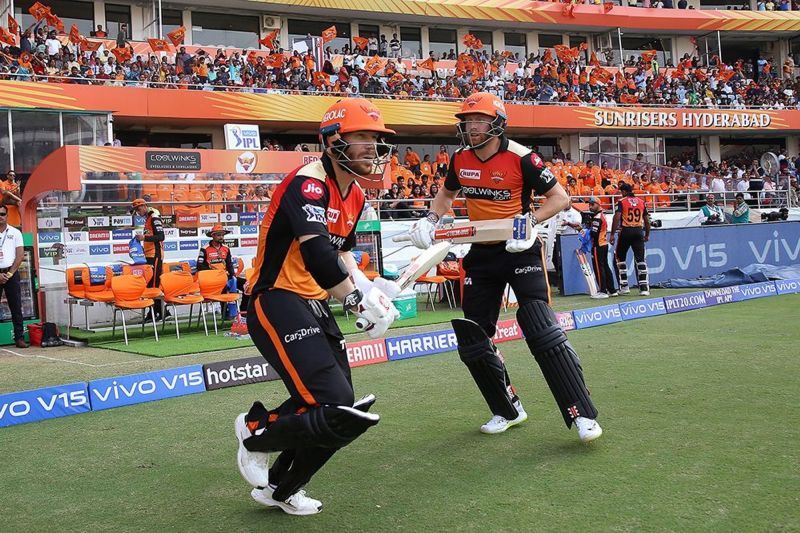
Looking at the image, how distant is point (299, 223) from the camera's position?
11.8ft

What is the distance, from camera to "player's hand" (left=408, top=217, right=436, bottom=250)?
5.26 metres

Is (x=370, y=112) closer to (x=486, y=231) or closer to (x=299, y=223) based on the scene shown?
(x=299, y=223)

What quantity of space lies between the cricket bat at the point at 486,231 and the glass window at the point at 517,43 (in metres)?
35.7

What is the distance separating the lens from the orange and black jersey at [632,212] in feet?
49.4

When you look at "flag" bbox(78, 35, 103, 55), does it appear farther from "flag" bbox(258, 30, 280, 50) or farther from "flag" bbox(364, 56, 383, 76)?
"flag" bbox(364, 56, 383, 76)

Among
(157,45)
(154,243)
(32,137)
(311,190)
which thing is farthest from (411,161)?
(311,190)

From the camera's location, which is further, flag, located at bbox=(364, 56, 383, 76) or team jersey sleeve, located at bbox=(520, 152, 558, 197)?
flag, located at bbox=(364, 56, 383, 76)

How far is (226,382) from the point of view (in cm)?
743

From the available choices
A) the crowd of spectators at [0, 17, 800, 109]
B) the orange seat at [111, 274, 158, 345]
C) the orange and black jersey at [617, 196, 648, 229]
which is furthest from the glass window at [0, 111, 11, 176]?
the orange and black jersey at [617, 196, 648, 229]

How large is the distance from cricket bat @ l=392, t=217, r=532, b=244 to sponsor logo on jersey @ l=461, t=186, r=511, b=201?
19 centimetres

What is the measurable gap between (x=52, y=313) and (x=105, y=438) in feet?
26.1

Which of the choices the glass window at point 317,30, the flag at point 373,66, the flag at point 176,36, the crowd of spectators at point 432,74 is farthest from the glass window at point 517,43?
the flag at point 176,36

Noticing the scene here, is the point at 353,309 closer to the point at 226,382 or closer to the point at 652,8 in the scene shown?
the point at 226,382

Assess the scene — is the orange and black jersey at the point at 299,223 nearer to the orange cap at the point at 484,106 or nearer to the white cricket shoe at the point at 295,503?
the white cricket shoe at the point at 295,503
